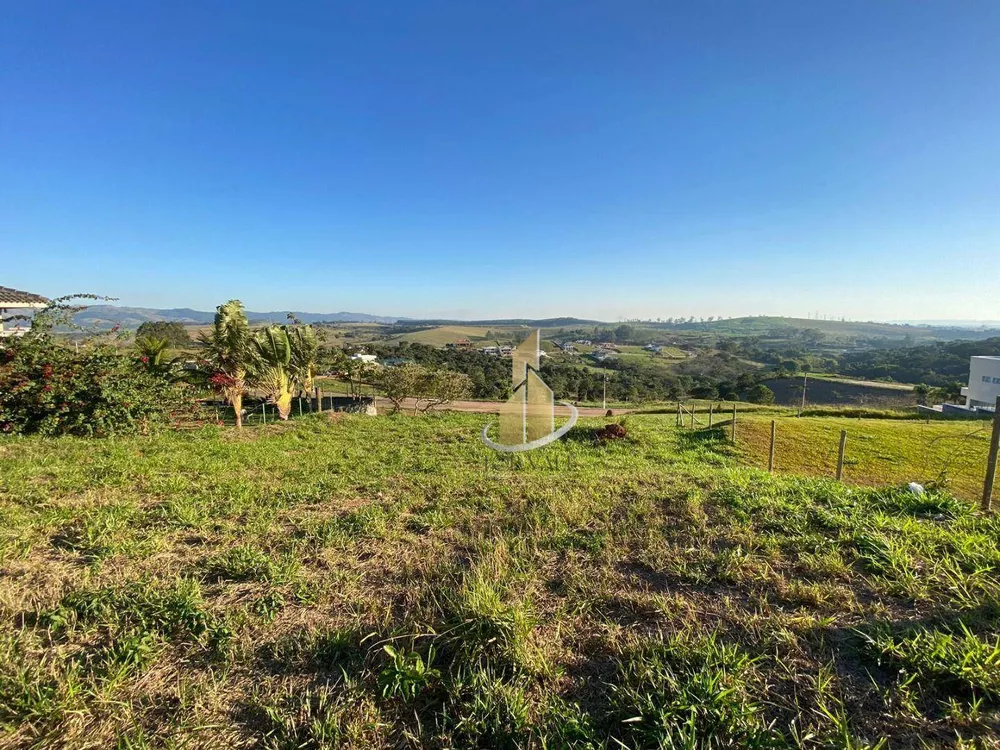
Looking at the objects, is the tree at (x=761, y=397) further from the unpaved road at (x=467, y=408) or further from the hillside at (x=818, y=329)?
the hillside at (x=818, y=329)

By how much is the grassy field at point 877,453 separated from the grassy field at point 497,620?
6.56m

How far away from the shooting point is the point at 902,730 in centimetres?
143

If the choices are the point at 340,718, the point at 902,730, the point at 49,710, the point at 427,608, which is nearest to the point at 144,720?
the point at 49,710

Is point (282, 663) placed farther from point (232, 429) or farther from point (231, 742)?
point (232, 429)

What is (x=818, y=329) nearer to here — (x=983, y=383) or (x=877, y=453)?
(x=983, y=383)

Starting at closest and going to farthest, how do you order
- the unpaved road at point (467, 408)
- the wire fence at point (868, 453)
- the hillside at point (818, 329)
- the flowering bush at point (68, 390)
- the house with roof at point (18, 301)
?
the flowering bush at point (68, 390) → the wire fence at point (868, 453) → the house with roof at point (18, 301) → the unpaved road at point (467, 408) → the hillside at point (818, 329)

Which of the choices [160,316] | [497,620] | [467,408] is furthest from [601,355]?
[160,316]

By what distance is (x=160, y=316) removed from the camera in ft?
250

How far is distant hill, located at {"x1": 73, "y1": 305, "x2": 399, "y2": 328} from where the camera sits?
8.24m

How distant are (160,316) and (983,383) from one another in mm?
106011

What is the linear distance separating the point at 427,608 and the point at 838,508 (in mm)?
3290

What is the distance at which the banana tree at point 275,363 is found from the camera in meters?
10.4

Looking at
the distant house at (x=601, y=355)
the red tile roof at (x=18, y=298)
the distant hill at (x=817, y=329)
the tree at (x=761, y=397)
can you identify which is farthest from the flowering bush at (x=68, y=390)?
the distant hill at (x=817, y=329)
